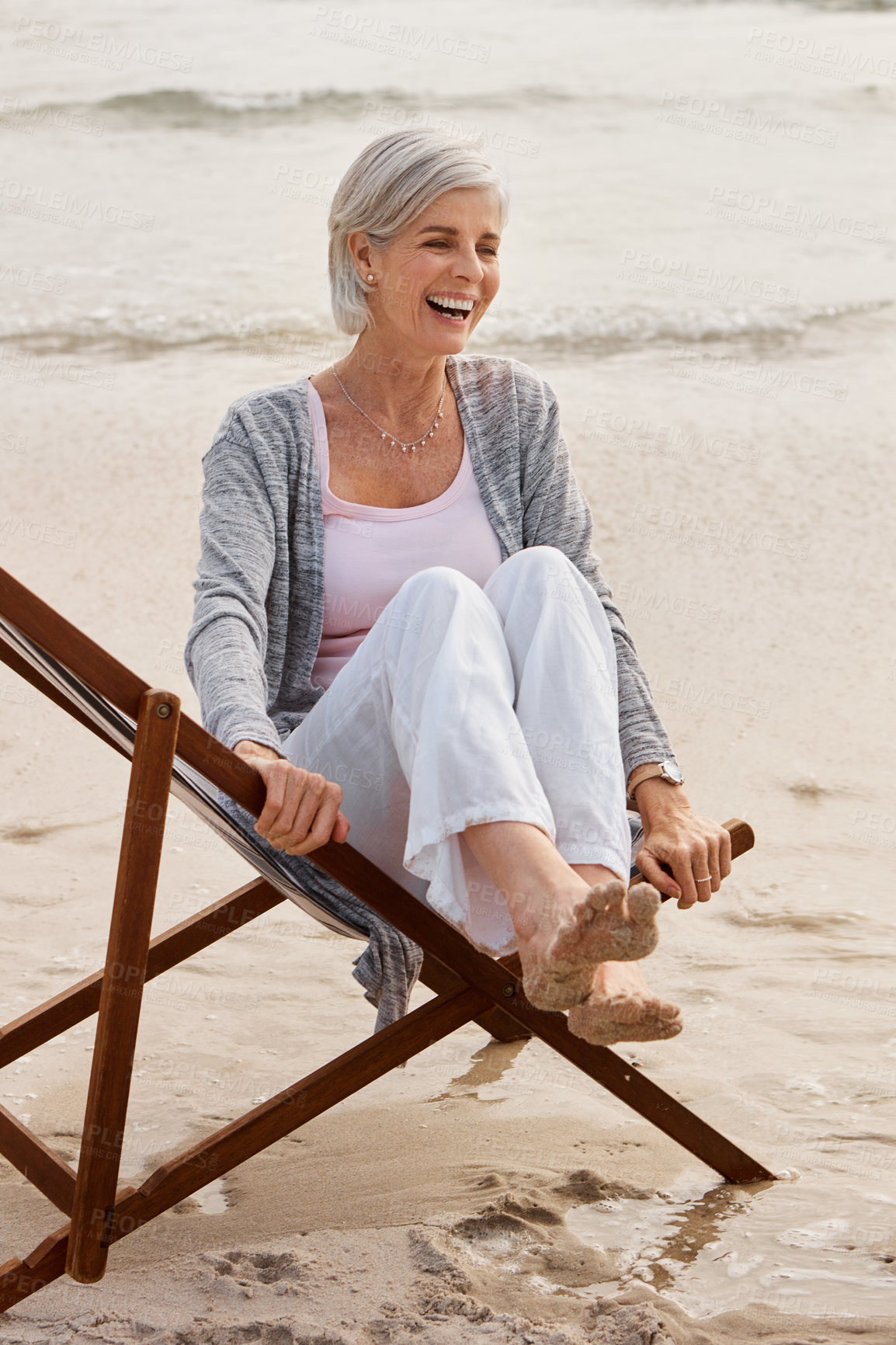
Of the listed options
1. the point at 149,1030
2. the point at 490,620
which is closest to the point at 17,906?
the point at 149,1030

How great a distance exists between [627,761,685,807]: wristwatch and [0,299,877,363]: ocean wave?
25.5 ft

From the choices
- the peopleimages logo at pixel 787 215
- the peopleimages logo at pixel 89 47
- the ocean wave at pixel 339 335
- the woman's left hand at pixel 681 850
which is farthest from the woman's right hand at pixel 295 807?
the peopleimages logo at pixel 89 47

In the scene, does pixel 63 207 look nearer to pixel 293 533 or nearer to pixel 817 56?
pixel 817 56

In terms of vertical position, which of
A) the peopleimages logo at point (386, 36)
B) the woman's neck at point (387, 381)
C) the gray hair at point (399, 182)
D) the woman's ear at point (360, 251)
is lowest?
the woman's neck at point (387, 381)

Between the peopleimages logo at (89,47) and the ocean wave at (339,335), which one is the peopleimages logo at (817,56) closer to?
the peopleimages logo at (89,47)

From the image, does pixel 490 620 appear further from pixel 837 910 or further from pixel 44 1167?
→ pixel 837 910

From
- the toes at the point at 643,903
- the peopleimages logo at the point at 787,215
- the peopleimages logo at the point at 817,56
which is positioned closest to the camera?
the toes at the point at 643,903

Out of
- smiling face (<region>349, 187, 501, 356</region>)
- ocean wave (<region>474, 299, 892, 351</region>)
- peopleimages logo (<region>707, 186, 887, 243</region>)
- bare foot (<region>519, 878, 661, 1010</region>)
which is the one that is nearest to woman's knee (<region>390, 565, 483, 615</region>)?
bare foot (<region>519, 878, 661, 1010</region>)

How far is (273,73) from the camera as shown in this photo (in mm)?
16953

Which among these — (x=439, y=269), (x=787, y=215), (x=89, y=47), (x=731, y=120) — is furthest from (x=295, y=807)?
(x=89, y=47)

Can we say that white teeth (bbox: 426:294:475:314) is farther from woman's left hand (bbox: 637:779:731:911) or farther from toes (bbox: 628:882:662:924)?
toes (bbox: 628:882:662:924)

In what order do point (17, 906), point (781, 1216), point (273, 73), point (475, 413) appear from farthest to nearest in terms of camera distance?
point (273, 73), point (17, 906), point (475, 413), point (781, 1216)

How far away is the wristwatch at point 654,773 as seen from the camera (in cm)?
233

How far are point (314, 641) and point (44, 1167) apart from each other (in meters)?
1.01
